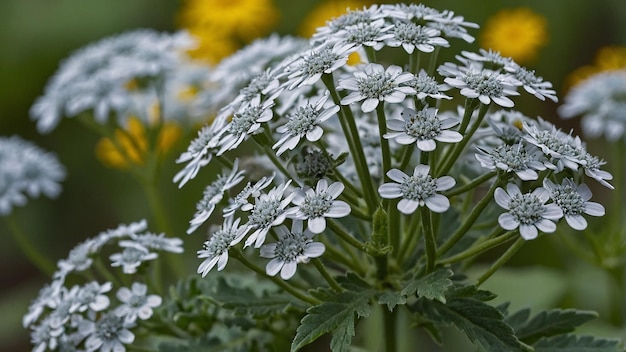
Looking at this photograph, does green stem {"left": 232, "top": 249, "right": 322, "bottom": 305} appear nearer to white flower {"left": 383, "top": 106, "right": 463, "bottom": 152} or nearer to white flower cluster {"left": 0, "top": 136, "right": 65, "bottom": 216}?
white flower {"left": 383, "top": 106, "right": 463, "bottom": 152}

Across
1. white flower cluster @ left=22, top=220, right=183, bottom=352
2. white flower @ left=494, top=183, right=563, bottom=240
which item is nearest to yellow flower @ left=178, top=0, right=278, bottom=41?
white flower cluster @ left=22, top=220, right=183, bottom=352

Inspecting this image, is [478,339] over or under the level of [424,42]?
under

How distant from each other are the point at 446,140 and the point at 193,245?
399 centimetres

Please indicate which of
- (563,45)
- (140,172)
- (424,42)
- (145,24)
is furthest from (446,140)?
(145,24)

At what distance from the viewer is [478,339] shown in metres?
2.49

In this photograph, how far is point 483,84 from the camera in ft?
8.41

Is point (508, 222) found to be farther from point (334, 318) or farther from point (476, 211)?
point (334, 318)

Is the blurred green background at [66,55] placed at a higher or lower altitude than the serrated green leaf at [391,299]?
higher

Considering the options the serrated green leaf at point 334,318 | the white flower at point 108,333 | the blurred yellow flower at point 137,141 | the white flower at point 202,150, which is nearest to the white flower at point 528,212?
the serrated green leaf at point 334,318

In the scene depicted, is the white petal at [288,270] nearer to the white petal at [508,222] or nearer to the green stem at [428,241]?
the green stem at [428,241]

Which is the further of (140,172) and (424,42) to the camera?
(140,172)

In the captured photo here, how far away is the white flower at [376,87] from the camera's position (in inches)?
97.0

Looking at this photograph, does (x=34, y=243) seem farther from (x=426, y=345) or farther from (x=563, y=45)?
(x=563, y=45)

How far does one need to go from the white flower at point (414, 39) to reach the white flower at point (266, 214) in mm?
656
